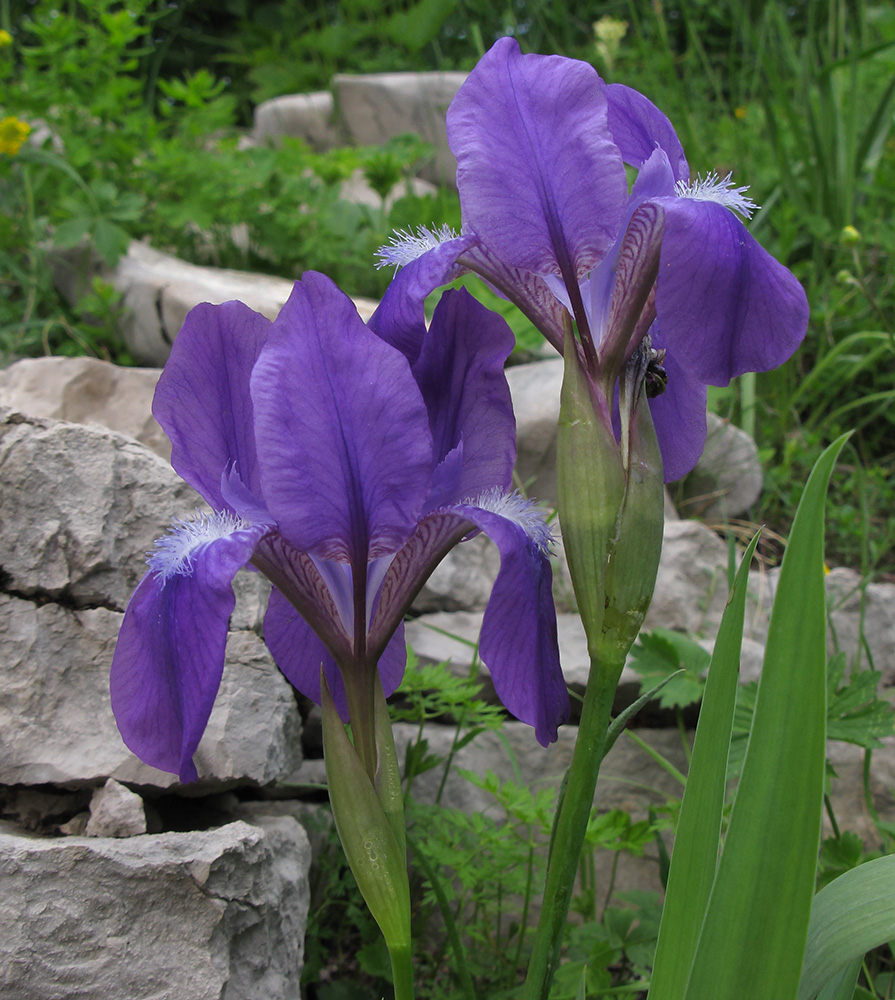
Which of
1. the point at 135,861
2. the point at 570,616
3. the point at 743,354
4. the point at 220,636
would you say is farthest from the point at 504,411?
the point at 570,616

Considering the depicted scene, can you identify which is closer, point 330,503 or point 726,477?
point 330,503

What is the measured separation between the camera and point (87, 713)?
4.02 feet

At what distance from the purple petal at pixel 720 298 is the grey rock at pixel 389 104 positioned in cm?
416

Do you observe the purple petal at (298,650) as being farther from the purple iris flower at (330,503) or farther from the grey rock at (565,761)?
the grey rock at (565,761)

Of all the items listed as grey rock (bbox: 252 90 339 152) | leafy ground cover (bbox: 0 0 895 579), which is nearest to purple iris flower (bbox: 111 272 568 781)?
leafy ground cover (bbox: 0 0 895 579)

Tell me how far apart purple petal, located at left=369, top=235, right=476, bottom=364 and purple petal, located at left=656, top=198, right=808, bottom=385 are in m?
0.20

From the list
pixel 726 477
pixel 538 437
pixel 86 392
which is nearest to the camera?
pixel 86 392

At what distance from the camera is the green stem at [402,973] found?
80 centimetres

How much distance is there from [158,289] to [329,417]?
2244 millimetres

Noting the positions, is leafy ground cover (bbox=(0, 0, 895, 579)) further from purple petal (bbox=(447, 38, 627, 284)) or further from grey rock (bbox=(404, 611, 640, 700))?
purple petal (bbox=(447, 38, 627, 284))

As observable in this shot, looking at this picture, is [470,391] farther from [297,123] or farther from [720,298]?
[297,123]

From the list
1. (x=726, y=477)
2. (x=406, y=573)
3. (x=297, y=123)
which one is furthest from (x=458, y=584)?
(x=297, y=123)

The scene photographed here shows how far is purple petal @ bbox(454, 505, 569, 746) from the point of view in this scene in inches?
31.4

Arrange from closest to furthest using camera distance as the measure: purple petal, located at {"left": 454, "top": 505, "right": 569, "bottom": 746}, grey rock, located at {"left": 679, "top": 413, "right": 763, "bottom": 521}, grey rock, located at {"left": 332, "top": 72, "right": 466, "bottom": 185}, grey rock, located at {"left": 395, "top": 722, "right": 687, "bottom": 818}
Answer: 1. purple petal, located at {"left": 454, "top": 505, "right": 569, "bottom": 746}
2. grey rock, located at {"left": 395, "top": 722, "right": 687, "bottom": 818}
3. grey rock, located at {"left": 679, "top": 413, "right": 763, "bottom": 521}
4. grey rock, located at {"left": 332, "top": 72, "right": 466, "bottom": 185}
